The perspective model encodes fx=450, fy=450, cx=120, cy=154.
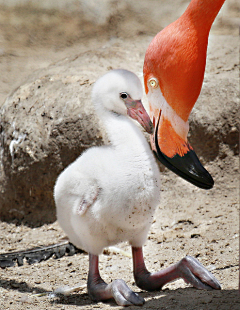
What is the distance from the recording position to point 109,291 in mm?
2008

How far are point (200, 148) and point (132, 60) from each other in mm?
942

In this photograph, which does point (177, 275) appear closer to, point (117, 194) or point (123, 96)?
point (117, 194)

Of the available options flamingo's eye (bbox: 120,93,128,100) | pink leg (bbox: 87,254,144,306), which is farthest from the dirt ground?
flamingo's eye (bbox: 120,93,128,100)

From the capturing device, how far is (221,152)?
331 centimetres

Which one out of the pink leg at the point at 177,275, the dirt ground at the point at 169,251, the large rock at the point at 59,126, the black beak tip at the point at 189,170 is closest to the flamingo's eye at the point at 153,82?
the black beak tip at the point at 189,170

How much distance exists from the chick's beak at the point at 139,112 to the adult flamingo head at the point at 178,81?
0.12 feet

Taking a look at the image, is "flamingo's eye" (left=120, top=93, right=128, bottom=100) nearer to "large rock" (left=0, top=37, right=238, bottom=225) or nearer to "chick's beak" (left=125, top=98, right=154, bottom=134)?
"chick's beak" (left=125, top=98, right=154, bottom=134)

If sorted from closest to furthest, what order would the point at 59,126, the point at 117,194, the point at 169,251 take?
the point at 117,194 → the point at 169,251 → the point at 59,126

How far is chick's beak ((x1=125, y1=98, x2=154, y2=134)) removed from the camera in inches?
82.4

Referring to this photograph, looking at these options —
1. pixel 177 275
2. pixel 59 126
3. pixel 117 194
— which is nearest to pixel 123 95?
pixel 117 194

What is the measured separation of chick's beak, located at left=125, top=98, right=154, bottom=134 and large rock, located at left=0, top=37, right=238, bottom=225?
1076mm

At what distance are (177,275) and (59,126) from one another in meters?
1.62

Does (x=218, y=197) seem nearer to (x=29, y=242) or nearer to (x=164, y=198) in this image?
(x=164, y=198)

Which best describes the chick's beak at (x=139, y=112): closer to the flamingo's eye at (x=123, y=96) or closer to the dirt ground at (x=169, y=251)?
the flamingo's eye at (x=123, y=96)
